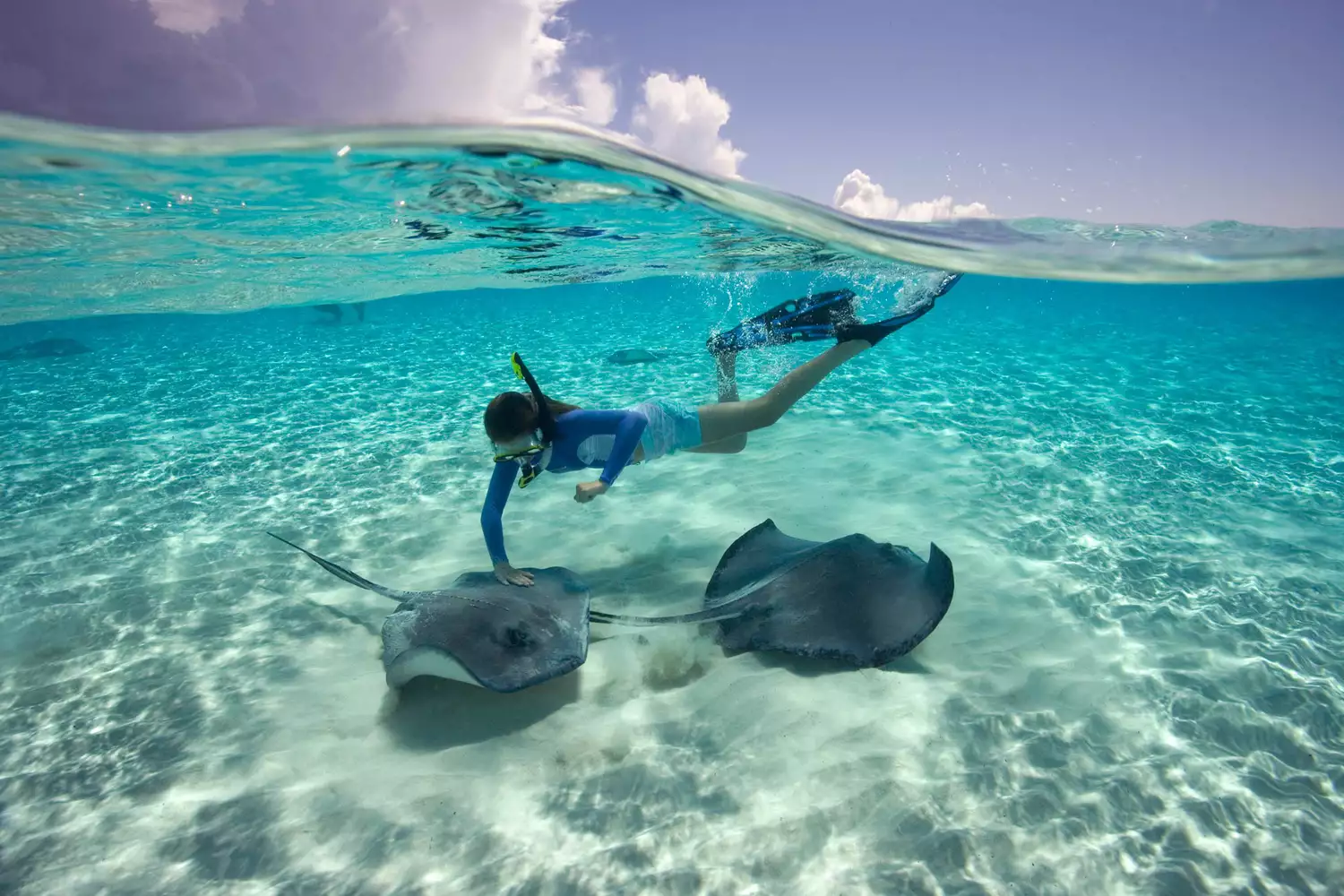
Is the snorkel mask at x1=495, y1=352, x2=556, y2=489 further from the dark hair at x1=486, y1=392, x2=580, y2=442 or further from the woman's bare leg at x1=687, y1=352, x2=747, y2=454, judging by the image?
the woman's bare leg at x1=687, y1=352, x2=747, y2=454

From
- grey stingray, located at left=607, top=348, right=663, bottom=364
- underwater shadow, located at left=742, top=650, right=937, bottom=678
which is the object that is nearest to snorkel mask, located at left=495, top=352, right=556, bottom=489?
underwater shadow, located at left=742, top=650, right=937, bottom=678

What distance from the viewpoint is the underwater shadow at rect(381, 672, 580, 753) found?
3.94 meters

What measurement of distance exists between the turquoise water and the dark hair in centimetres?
194

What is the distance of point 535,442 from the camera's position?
4703 mm

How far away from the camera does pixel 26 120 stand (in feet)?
21.0

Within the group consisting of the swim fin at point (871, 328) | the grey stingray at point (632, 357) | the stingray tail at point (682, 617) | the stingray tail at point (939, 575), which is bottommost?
the grey stingray at point (632, 357)

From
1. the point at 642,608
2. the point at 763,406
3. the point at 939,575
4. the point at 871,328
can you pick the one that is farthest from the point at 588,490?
the point at 871,328

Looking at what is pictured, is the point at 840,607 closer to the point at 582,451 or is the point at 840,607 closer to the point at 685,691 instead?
the point at 685,691

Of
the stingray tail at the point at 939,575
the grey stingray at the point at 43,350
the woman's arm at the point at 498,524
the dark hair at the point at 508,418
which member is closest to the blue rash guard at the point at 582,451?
the woman's arm at the point at 498,524

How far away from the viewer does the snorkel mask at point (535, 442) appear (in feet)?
15.1

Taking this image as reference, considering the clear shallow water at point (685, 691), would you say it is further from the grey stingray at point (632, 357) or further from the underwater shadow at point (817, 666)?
the grey stingray at point (632, 357)

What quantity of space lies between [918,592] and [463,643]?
3.34 meters

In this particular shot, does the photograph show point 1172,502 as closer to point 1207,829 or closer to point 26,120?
point 1207,829

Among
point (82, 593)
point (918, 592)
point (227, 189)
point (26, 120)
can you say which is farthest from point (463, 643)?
point (227, 189)
